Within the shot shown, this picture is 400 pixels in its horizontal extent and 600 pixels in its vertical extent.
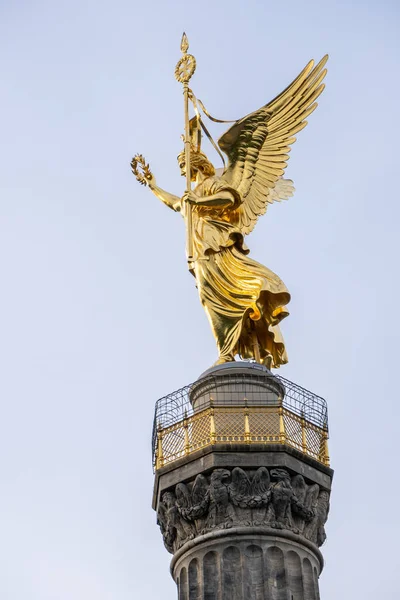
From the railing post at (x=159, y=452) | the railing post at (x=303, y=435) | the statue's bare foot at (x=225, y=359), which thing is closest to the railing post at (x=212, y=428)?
the railing post at (x=159, y=452)

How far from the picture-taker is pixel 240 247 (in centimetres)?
3284

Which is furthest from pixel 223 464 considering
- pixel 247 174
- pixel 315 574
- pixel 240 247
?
pixel 247 174

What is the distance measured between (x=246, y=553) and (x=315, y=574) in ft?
5.56

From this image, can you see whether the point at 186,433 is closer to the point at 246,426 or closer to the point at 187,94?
the point at 246,426

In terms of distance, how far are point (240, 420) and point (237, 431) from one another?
29cm

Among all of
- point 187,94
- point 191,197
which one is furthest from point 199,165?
point 187,94

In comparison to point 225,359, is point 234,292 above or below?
above

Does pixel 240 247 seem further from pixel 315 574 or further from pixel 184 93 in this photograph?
pixel 315 574

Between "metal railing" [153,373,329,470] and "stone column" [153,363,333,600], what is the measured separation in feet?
0.08

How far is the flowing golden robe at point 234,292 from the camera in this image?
31.5 m

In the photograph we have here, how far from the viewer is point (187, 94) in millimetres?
35375

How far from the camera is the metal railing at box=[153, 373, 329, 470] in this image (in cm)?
2870

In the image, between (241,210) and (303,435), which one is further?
(241,210)

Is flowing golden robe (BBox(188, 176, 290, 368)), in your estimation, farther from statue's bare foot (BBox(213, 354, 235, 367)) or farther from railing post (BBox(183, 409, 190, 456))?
railing post (BBox(183, 409, 190, 456))
